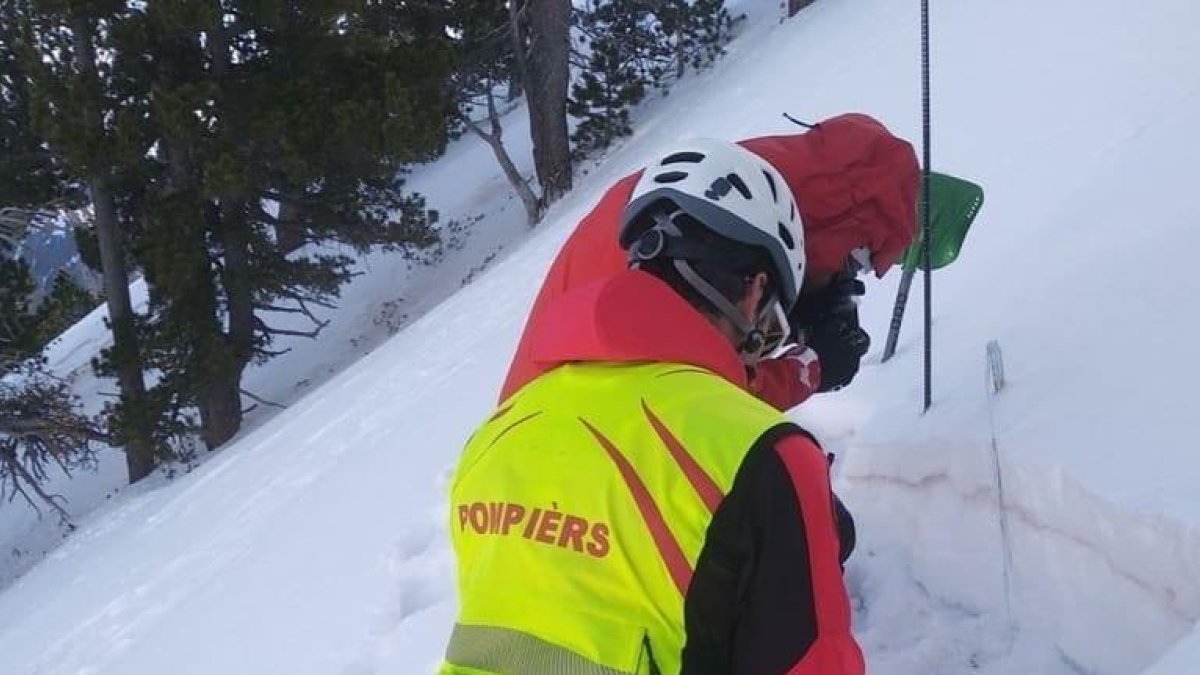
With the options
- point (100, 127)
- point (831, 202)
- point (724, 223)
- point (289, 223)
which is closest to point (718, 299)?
point (724, 223)

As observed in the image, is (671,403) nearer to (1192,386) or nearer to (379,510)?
(1192,386)

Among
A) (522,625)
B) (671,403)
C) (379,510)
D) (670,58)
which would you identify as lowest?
(670,58)

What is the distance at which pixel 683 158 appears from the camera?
7.30 feet

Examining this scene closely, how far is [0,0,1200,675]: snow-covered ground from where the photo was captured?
240 centimetres

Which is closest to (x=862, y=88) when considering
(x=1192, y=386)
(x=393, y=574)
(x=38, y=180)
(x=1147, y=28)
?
(x=1147, y=28)

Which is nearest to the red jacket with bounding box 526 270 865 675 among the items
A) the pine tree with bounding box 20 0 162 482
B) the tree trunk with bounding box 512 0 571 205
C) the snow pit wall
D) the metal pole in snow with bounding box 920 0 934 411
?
the snow pit wall

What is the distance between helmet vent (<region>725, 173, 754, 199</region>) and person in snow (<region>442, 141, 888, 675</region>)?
36 centimetres

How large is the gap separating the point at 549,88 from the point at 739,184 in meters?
12.4

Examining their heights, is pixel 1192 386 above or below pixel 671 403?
below

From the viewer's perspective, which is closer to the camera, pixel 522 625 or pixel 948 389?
pixel 522 625

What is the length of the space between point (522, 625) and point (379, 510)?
12.0 feet

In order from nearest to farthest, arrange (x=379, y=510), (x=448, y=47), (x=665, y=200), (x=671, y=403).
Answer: (x=671, y=403)
(x=665, y=200)
(x=379, y=510)
(x=448, y=47)

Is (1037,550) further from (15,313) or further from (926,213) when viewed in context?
(15,313)

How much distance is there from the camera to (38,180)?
526 inches
